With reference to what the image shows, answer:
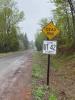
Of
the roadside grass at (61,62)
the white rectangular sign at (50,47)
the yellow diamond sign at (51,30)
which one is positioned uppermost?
the yellow diamond sign at (51,30)

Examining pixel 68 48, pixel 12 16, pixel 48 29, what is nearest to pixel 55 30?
pixel 48 29

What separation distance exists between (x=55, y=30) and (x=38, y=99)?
4116 mm

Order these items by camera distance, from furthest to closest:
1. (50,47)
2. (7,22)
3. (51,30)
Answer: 1. (7,22)
2. (50,47)
3. (51,30)

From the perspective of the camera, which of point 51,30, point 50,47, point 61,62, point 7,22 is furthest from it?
point 7,22

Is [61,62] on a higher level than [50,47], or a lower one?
lower

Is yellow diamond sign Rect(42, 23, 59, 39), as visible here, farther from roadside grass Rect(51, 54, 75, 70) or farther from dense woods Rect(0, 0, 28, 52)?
dense woods Rect(0, 0, 28, 52)

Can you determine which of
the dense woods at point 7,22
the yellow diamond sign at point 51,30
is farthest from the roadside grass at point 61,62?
the dense woods at point 7,22

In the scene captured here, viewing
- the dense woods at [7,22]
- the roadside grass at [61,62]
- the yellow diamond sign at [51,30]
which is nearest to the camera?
the yellow diamond sign at [51,30]

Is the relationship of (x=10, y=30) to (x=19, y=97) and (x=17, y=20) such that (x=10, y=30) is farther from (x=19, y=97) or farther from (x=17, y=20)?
(x=19, y=97)

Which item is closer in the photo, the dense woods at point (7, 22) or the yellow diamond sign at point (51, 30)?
the yellow diamond sign at point (51, 30)

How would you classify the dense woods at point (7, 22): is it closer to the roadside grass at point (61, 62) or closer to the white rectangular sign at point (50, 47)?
the roadside grass at point (61, 62)

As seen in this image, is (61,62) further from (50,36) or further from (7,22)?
(7,22)

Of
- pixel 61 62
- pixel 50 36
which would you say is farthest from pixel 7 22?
pixel 50 36

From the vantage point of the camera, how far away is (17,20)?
80.9m
